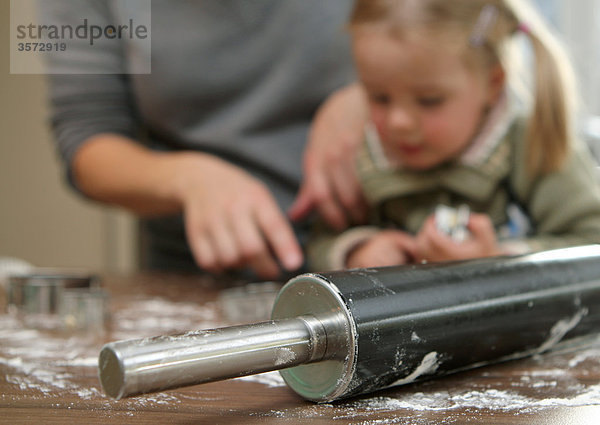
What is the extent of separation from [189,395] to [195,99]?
36.6 inches

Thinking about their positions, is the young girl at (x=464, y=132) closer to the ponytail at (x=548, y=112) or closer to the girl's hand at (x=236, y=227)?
the ponytail at (x=548, y=112)

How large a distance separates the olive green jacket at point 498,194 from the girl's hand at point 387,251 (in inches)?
2.1

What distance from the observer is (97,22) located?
1.27 metres

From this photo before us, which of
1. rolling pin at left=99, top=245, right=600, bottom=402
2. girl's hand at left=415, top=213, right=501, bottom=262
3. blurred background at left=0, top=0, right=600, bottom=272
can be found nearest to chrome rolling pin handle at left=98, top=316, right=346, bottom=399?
rolling pin at left=99, top=245, right=600, bottom=402

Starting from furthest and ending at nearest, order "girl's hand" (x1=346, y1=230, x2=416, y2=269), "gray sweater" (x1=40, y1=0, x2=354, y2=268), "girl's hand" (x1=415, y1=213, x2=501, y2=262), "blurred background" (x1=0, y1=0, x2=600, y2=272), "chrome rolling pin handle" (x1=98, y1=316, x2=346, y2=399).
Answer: "blurred background" (x1=0, y1=0, x2=600, y2=272)
"gray sweater" (x1=40, y1=0, x2=354, y2=268)
"girl's hand" (x1=346, y1=230, x2=416, y2=269)
"girl's hand" (x1=415, y1=213, x2=501, y2=262)
"chrome rolling pin handle" (x1=98, y1=316, x2=346, y2=399)

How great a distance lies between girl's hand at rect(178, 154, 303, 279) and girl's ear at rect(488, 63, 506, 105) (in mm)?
403

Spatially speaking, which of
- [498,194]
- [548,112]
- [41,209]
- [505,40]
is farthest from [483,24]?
[41,209]

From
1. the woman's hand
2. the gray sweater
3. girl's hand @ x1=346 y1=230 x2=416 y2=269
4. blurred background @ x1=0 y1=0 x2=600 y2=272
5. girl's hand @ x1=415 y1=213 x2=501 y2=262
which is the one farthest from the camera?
blurred background @ x1=0 y1=0 x2=600 y2=272

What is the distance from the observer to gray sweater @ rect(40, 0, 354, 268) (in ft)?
4.04

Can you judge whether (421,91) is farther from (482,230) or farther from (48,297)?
(48,297)

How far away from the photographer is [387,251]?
0.97 metres

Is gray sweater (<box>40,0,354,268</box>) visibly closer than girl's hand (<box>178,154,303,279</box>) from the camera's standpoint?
No

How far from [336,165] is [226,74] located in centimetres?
31

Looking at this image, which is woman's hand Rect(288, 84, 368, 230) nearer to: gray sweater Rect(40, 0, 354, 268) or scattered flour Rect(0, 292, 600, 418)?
gray sweater Rect(40, 0, 354, 268)
